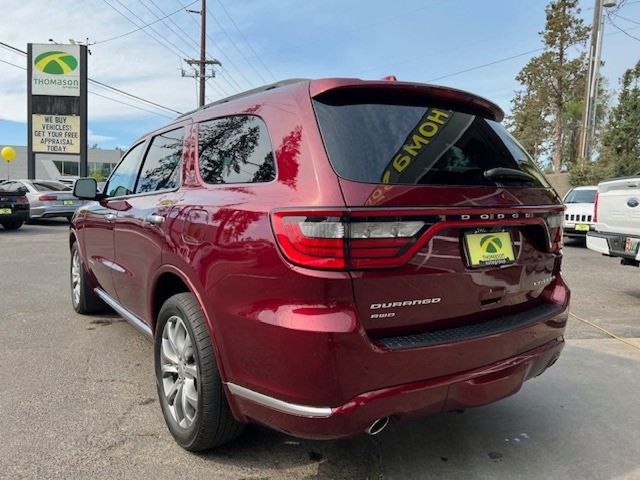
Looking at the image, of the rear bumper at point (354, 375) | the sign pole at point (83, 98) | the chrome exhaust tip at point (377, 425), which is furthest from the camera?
the sign pole at point (83, 98)

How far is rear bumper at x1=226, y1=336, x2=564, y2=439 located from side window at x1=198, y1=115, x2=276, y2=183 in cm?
97

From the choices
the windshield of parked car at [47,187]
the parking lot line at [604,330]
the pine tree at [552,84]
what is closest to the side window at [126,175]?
the parking lot line at [604,330]

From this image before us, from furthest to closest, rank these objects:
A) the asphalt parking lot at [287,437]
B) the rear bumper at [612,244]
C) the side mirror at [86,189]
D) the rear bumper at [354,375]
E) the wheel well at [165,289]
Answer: the rear bumper at [612,244] → the side mirror at [86,189] → the wheel well at [165,289] → the asphalt parking lot at [287,437] → the rear bumper at [354,375]

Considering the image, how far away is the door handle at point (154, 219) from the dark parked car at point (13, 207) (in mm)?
13082

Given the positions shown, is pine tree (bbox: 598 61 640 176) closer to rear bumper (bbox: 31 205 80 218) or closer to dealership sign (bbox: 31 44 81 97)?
rear bumper (bbox: 31 205 80 218)

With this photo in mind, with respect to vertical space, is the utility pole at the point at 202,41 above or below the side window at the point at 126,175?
above

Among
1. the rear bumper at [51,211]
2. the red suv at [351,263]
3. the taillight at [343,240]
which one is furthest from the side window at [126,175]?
the rear bumper at [51,211]

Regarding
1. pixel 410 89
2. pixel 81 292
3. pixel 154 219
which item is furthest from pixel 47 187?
pixel 410 89

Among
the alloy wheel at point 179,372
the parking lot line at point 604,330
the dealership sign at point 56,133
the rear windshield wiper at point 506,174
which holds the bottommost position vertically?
the parking lot line at point 604,330

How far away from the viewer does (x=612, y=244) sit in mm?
6355

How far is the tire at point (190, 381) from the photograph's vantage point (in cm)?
251

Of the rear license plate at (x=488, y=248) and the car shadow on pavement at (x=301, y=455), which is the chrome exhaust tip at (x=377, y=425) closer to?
the car shadow on pavement at (x=301, y=455)

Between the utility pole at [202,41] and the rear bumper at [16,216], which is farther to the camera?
the utility pole at [202,41]

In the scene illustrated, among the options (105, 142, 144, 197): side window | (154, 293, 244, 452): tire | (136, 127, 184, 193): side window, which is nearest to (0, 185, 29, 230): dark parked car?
(105, 142, 144, 197): side window
